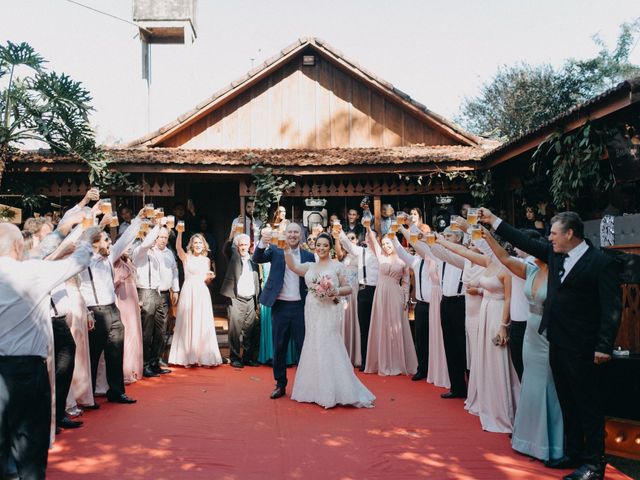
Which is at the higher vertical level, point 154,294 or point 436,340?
point 154,294

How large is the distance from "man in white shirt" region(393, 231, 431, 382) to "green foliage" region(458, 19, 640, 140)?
71.4ft

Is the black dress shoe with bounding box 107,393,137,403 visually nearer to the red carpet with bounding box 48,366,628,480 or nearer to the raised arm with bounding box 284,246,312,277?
the red carpet with bounding box 48,366,628,480

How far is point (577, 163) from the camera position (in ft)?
25.9

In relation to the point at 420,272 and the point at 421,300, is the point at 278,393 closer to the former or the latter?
the point at 421,300

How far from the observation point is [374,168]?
11219 millimetres

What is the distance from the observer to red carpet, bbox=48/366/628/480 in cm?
461

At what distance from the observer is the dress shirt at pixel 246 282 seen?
932 centimetres

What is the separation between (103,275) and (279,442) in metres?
2.86

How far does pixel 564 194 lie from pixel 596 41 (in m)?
31.6

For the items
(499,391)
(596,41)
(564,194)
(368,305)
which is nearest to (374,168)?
(368,305)

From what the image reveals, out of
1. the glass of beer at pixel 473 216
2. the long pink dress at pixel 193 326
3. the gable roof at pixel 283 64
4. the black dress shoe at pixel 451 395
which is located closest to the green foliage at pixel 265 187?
A: the long pink dress at pixel 193 326

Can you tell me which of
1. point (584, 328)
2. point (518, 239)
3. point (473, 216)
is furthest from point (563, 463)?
point (473, 216)

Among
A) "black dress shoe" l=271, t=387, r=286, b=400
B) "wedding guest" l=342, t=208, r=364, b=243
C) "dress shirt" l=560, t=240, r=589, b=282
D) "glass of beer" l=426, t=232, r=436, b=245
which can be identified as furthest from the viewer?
"wedding guest" l=342, t=208, r=364, b=243

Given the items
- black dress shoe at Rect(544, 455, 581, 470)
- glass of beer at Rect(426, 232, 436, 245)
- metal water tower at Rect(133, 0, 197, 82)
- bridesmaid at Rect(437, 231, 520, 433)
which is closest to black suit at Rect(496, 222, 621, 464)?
black dress shoe at Rect(544, 455, 581, 470)
